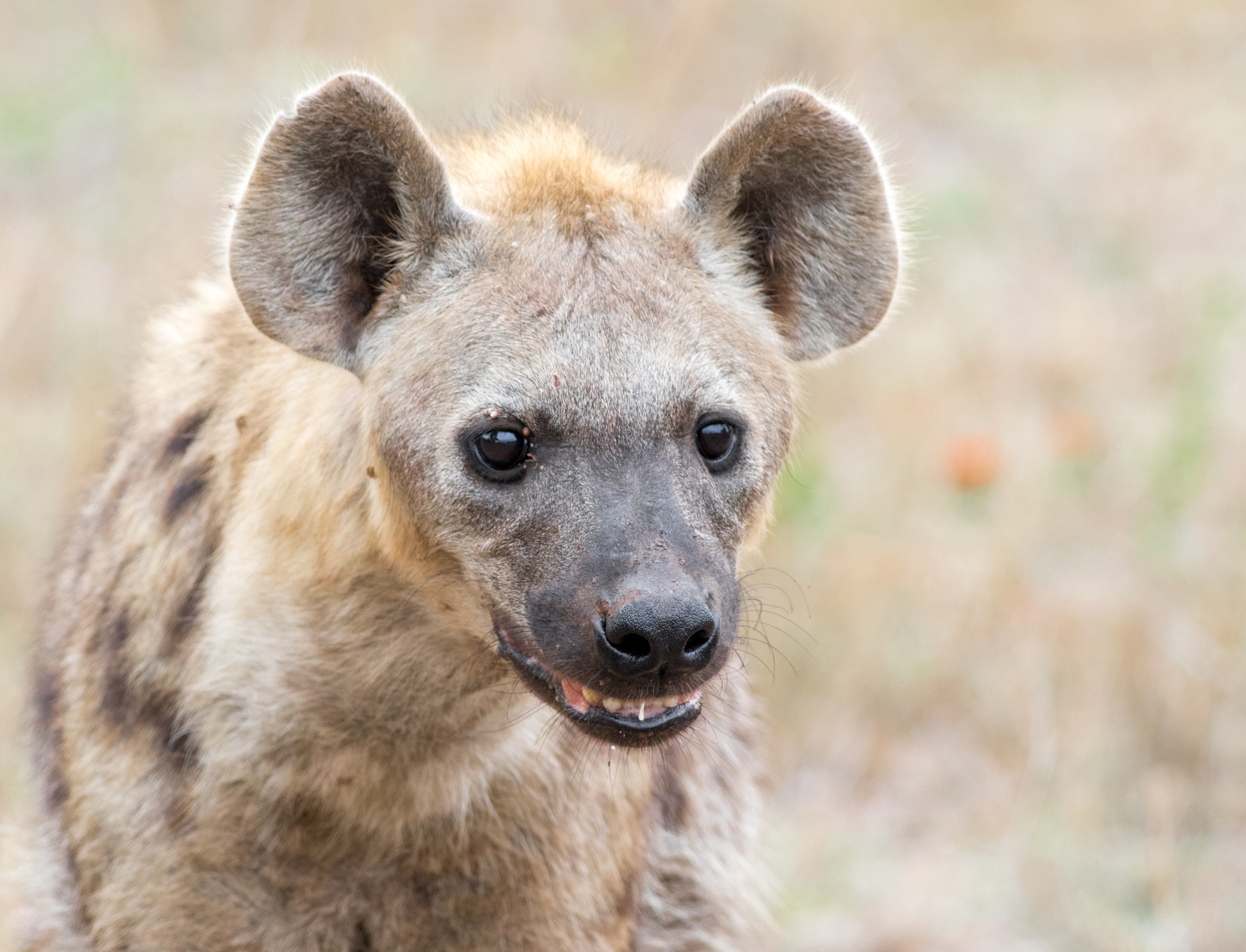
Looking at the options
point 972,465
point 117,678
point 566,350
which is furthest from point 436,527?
point 972,465

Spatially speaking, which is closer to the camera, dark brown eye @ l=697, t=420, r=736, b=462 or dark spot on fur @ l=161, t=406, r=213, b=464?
dark brown eye @ l=697, t=420, r=736, b=462

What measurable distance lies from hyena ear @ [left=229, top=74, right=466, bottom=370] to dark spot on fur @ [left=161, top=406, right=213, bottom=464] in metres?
0.40

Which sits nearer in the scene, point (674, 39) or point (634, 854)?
point (634, 854)

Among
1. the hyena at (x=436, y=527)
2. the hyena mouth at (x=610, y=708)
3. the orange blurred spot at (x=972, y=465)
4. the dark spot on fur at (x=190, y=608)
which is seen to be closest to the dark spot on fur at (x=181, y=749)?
the hyena at (x=436, y=527)

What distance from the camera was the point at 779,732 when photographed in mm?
4379

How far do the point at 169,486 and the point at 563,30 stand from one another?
14.9 ft

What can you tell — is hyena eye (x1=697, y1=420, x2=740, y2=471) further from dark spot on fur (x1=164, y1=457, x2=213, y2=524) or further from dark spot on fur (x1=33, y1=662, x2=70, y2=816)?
dark spot on fur (x1=33, y1=662, x2=70, y2=816)

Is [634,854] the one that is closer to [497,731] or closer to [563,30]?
[497,731]

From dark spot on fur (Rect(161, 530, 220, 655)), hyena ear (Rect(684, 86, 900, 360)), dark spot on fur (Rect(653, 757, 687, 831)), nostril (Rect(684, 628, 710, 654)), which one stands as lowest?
dark spot on fur (Rect(653, 757, 687, 831))

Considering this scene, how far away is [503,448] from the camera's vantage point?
2.17 metres

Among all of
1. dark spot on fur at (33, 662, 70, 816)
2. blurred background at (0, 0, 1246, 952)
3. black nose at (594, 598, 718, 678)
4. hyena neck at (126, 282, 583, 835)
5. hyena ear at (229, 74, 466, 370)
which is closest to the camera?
black nose at (594, 598, 718, 678)

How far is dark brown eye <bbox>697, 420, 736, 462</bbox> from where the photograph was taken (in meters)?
2.26

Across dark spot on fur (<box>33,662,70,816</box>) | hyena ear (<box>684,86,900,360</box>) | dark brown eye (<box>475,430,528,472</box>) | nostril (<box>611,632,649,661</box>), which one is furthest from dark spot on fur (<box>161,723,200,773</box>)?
hyena ear (<box>684,86,900,360</box>)

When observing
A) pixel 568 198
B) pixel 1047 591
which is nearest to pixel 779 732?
pixel 1047 591
